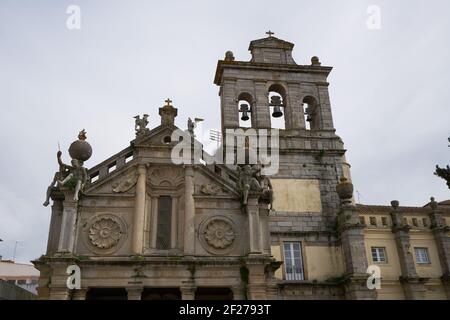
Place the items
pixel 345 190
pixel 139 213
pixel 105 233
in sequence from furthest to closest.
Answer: pixel 345 190 < pixel 139 213 < pixel 105 233

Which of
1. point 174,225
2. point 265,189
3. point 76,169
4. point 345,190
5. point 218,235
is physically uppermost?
point 345,190

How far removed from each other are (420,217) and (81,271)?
2546cm

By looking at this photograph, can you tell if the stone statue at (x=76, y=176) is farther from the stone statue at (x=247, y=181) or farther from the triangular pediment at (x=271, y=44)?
the triangular pediment at (x=271, y=44)

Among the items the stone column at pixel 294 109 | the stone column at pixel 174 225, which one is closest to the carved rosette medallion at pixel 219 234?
the stone column at pixel 174 225

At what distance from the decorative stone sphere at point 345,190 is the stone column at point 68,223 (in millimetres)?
15249

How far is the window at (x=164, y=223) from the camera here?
20125 millimetres

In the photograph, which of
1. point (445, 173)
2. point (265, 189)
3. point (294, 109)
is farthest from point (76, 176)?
point (294, 109)

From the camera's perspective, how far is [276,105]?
101 ft

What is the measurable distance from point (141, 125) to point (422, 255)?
22259mm

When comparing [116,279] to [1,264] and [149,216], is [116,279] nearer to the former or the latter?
[149,216]

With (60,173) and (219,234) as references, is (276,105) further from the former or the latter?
(60,173)

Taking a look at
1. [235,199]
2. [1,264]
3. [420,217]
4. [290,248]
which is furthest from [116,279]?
[1,264]

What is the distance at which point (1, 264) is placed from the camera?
175 feet

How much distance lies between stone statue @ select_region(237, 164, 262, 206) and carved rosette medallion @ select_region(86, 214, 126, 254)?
17.9 feet
